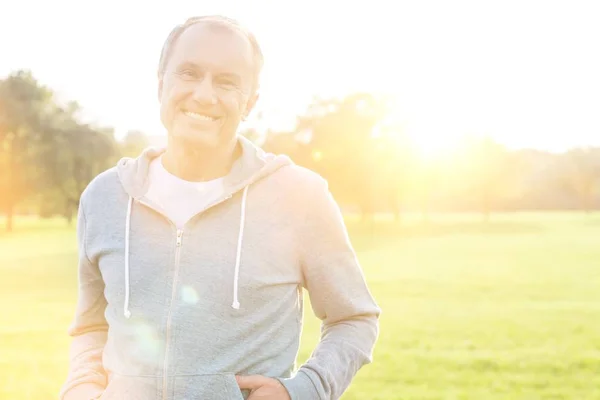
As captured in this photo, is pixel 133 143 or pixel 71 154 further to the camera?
pixel 133 143

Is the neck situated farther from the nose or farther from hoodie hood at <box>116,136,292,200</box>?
the nose

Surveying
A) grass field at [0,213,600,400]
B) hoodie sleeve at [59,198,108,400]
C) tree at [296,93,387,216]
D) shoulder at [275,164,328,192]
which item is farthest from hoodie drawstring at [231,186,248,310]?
tree at [296,93,387,216]

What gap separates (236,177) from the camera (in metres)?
2.26

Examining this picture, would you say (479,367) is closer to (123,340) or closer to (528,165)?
(123,340)

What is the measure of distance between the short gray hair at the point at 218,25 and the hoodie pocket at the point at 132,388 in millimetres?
944

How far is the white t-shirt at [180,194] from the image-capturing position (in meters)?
2.25

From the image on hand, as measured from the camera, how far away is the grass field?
26.6ft

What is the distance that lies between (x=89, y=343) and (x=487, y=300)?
13709 mm

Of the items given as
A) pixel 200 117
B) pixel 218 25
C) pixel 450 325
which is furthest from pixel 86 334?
pixel 450 325

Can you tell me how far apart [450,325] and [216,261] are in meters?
10.3

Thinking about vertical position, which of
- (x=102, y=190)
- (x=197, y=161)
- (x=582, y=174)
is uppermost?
(x=197, y=161)

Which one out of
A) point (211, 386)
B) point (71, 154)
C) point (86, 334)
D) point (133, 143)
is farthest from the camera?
point (133, 143)

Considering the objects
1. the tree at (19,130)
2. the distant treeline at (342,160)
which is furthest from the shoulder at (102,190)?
the tree at (19,130)

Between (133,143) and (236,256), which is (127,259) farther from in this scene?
(133,143)
